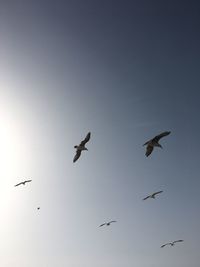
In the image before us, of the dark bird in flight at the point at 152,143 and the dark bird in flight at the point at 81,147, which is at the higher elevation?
the dark bird in flight at the point at 81,147

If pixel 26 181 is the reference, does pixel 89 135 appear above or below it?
below

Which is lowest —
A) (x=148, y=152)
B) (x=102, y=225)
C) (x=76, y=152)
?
(x=148, y=152)

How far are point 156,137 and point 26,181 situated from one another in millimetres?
33446

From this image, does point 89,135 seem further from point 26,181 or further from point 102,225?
point 102,225

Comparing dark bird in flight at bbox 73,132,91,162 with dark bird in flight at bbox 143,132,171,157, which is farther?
dark bird in flight at bbox 73,132,91,162

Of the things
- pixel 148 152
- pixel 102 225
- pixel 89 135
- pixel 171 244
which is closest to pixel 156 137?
pixel 148 152

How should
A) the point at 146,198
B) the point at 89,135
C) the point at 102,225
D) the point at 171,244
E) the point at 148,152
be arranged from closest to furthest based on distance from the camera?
the point at 148,152 < the point at 89,135 < the point at 146,198 < the point at 102,225 < the point at 171,244

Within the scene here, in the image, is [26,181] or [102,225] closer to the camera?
[26,181]

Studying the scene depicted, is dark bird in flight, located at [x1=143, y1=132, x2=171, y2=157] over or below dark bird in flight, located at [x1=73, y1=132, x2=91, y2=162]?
below

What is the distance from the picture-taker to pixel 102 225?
328 ft

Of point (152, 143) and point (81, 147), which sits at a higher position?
point (81, 147)

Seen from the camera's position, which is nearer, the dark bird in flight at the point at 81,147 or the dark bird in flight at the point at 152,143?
the dark bird in flight at the point at 152,143

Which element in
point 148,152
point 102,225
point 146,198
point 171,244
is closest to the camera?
point 148,152

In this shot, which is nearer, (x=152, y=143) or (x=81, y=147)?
(x=152, y=143)
